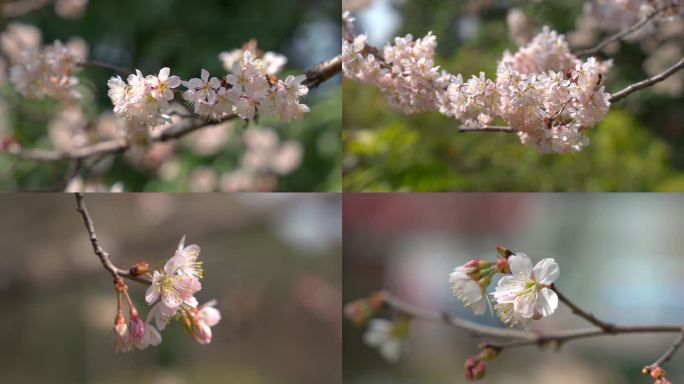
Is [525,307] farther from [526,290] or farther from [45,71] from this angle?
[45,71]

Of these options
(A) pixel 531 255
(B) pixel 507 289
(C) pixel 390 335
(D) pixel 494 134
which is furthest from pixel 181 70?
(B) pixel 507 289

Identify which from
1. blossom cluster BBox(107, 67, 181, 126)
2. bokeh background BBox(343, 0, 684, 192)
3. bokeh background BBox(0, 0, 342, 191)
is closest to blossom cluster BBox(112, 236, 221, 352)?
blossom cluster BBox(107, 67, 181, 126)

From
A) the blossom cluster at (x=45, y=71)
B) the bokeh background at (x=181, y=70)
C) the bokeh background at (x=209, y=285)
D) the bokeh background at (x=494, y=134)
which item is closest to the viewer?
the blossom cluster at (x=45, y=71)

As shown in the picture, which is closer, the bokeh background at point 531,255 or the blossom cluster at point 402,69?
the blossom cluster at point 402,69

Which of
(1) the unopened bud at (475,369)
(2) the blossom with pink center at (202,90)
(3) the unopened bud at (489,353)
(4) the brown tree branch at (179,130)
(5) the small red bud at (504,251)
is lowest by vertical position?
(1) the unopened bud at (475,369)

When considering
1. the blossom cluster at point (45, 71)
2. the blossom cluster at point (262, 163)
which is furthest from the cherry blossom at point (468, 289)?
the blossom cluster at point (262, 163)

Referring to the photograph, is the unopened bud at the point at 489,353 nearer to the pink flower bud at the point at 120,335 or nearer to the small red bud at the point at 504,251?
the small red bud at the point at 504,251

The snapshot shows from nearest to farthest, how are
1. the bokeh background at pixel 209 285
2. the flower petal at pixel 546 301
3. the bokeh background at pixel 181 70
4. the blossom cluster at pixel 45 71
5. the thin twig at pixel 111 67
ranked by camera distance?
the flower petal at pixel 546 301 < the thin twig at pixel 111 67 < the blossom cluster at pixel 45 71 < the bokeh background at pixel 181 70 < the bokeh background at pixel 209 285
